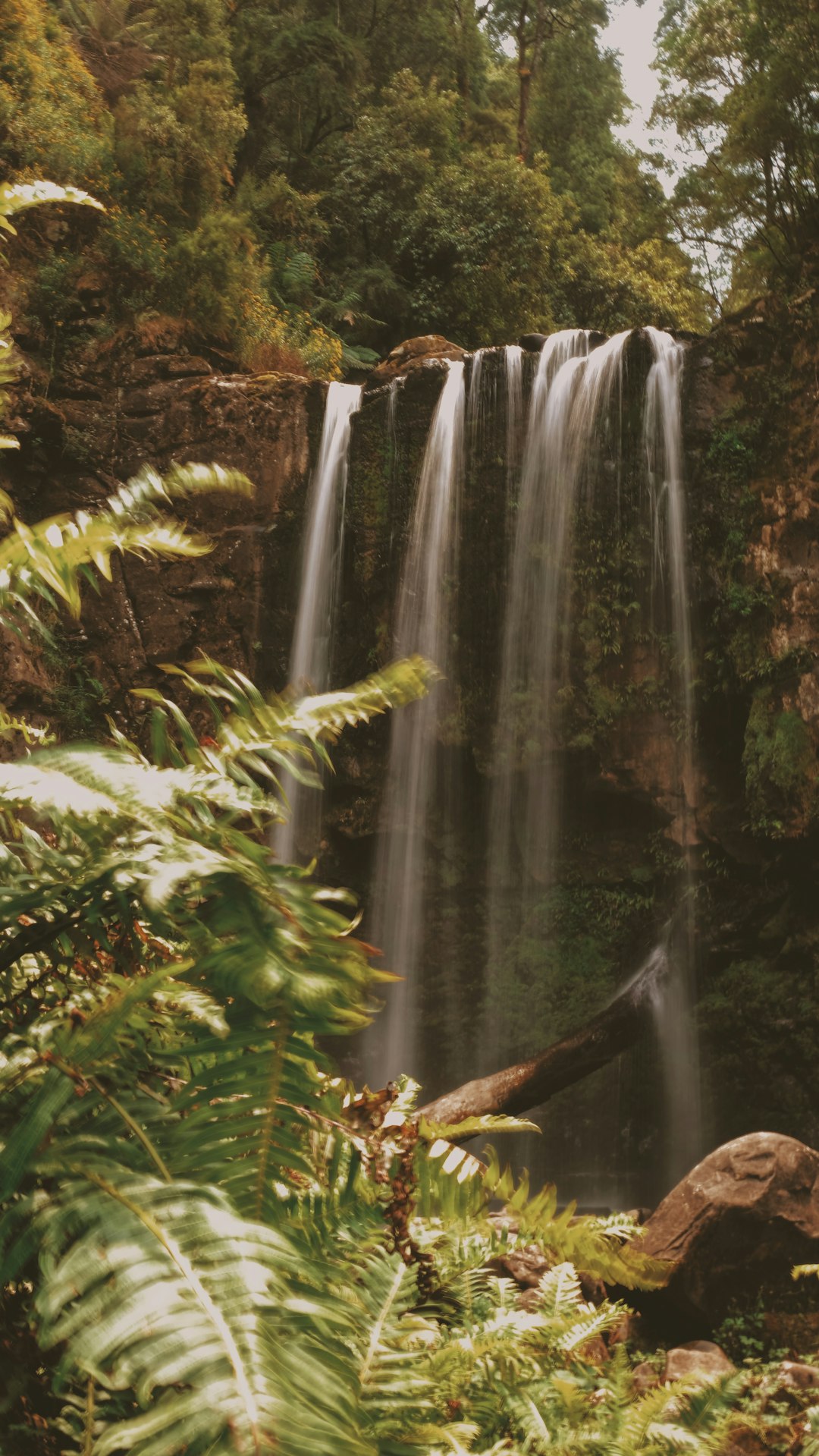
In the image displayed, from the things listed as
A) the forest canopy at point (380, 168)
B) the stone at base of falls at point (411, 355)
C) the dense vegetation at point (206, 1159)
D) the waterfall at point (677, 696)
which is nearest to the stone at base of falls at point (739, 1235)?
the waterfall at point (677, 696)

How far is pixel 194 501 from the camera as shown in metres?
11.6

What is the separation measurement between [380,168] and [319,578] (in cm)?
975

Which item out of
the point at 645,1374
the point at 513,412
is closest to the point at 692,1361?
the point at 645,1374

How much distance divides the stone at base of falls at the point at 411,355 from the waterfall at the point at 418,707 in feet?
5.48

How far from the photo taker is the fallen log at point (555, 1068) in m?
7.21

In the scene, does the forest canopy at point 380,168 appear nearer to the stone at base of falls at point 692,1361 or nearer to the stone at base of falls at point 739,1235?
the stone at base of falls at point 739,1235

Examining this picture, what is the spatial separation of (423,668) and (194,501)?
10972mm

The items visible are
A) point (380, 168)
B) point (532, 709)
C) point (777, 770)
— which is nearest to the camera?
point (777, 770)

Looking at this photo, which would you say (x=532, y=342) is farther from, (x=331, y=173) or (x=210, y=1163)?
(x=210, y=1163)

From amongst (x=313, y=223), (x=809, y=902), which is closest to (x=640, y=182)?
(x=313, y=223)

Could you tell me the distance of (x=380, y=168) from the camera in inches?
679

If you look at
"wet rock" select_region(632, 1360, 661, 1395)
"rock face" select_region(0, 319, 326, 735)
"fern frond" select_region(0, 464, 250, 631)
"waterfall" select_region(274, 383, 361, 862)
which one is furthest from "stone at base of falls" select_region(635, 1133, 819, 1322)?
"rock face" select_region(0, 319, 326, 735)

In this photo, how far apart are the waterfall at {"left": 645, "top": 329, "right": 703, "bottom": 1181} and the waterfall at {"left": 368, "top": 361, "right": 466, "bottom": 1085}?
219 cm

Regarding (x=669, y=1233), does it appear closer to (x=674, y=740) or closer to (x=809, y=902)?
(x=809, y=902)
